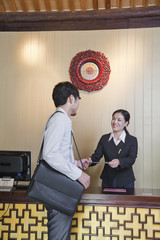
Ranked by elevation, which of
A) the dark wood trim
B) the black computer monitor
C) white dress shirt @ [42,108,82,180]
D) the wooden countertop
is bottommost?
the wooden countertop

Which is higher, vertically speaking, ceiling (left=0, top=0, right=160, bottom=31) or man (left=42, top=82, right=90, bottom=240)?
ceiling (left=0, top=0, right=160, bottom=31)

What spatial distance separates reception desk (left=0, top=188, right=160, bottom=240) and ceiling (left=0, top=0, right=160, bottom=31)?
2468 mm

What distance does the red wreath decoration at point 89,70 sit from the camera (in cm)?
375

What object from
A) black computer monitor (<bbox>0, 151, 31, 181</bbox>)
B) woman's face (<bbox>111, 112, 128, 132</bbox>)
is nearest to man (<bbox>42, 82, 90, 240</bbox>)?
black computer monitor (<bbox>0, 151, 31, 181</bbox>)

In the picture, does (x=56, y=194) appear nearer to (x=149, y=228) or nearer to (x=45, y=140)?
(x=45, y=140)

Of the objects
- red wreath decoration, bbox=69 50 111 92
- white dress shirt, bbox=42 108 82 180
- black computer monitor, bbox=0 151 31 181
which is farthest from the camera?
red wreath decoration, bbox=69 50 111 92

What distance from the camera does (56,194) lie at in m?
1.72

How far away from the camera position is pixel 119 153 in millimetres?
2777

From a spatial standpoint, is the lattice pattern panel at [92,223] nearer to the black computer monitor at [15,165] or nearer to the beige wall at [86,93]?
the black computer monitor at [15,165]

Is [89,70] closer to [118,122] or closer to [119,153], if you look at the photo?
[118,122]

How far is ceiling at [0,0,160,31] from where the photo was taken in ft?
11.7

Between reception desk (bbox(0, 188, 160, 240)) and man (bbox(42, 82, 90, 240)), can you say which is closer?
man (bbox(42, 82, 90, 240))

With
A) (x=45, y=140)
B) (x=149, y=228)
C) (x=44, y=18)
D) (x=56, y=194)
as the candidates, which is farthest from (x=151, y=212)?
(x=44, y=18)

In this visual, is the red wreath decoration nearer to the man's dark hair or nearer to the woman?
the woman
